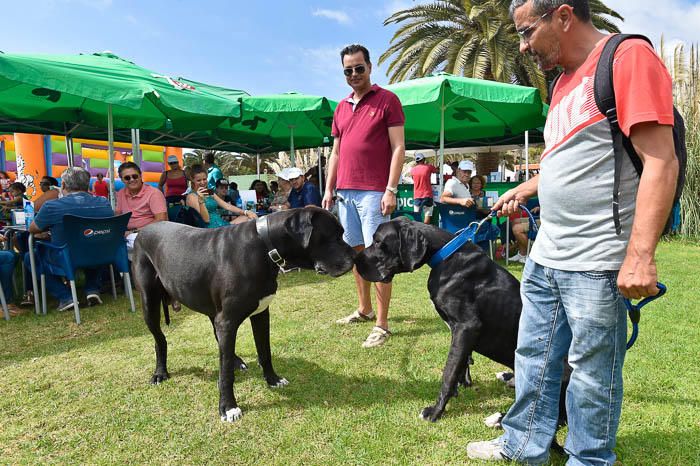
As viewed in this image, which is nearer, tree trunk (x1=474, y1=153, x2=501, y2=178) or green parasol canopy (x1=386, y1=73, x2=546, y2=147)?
green parasol canopy (x1=386, y1=73, x2=546, y2=147)

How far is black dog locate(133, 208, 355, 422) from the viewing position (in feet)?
8.11

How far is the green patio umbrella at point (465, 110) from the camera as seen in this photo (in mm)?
6828

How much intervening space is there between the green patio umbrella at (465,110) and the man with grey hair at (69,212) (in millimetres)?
4501

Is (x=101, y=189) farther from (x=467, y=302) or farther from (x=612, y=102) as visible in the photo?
(x=612, y=102)

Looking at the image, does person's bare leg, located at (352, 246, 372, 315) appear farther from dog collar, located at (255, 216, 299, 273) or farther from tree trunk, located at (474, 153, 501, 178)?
tree trunk, located at (474, 153, 501, 178)

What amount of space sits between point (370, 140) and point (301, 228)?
52.8 inches

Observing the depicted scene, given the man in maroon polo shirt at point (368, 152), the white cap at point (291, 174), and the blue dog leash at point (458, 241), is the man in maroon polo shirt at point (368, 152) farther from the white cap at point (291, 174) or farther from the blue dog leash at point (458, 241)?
the white cap at point (291, 174)

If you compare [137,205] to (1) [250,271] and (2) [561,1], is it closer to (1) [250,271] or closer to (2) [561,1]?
(1) [250,271]

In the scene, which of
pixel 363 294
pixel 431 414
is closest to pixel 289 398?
pixel 431 414

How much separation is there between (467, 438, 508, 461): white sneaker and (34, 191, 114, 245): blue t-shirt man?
4312 mm

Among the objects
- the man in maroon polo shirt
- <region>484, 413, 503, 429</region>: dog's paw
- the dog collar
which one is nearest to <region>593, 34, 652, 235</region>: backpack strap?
<region>484, 413, 503, 429</region>: dog's paw

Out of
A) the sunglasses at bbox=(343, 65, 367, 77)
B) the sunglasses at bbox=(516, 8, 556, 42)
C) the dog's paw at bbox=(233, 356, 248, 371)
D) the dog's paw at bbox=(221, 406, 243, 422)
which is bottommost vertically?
the dog's paw at bbox=(233, 356, 248, 371)

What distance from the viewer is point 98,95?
470 cm

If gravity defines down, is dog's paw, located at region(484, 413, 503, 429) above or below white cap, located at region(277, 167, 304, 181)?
below
